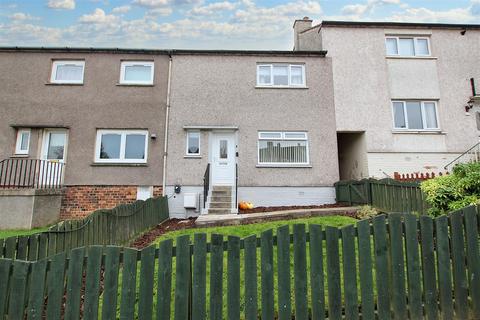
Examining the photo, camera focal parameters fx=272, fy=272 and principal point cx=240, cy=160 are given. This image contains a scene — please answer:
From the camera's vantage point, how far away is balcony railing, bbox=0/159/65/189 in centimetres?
1037

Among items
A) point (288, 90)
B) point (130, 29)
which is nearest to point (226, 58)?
point (288, 90)

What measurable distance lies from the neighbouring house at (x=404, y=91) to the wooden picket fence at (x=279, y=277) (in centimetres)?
905

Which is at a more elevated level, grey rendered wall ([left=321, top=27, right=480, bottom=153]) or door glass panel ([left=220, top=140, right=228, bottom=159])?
grey rendered wall ([left=321, top=27, right=480, bottom=153])

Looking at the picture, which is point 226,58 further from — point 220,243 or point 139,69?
point 220,243

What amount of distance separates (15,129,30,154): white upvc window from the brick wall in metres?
2.55

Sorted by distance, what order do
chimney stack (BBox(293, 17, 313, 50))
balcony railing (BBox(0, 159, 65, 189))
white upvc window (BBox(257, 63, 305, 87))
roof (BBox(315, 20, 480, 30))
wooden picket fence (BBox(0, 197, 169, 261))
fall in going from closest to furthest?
wooden picket fence (BBox(0, 197, 169, 261)), balcony railing (BBox(0, 159, 65, 189)), white upvc window (BBox(257, 63, 305, 87)), roof (BBox(315, 20, 480, 30)), chimney stack (BBox(293, 17, 313, 50))

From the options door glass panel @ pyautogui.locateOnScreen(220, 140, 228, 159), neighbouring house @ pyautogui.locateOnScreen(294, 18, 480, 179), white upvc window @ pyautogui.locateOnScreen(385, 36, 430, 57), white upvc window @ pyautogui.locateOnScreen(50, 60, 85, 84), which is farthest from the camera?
white upvc window @ pyautogui.locateOnScreen(385, 36, 430, 57)

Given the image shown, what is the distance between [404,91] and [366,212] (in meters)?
7.23

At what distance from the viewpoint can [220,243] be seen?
10.0ft

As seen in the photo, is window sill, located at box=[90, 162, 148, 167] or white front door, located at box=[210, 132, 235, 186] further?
white front door, located at box=[210, 132, 235, 186]

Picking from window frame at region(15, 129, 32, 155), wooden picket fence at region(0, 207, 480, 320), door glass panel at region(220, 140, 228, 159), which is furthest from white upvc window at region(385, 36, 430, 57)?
window frame at region(15, 129, 32, 155)

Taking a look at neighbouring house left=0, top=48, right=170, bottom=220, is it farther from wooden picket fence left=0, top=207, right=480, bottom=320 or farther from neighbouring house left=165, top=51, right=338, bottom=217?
wooden picket fence left=0, top=207, right=480, bottom=320

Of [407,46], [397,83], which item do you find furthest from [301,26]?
[397,83]

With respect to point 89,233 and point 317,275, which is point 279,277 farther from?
point 89,233
